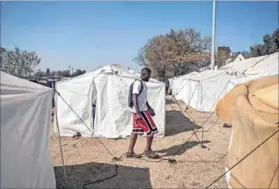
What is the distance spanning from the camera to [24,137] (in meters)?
2.76

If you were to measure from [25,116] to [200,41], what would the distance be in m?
37.6

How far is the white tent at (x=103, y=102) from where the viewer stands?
8.23m

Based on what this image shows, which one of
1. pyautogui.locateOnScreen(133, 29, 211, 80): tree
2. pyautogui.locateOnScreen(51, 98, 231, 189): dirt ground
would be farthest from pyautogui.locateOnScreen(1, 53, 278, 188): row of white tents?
pyautogui.locateOnScreen(133, 29, 211, 80): tree

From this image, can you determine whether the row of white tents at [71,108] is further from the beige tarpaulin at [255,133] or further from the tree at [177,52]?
the tree at [177,52]

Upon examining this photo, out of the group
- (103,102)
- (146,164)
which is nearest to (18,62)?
(103,102)

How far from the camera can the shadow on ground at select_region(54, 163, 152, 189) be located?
14.9 ft

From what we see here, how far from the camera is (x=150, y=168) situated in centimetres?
527

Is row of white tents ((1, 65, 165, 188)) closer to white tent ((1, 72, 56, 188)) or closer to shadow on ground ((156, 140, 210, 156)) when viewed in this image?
white tent ((1, 72, 56, 188))

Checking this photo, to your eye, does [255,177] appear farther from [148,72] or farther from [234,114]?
[148,72]

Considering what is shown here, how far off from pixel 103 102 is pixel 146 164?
127 inches

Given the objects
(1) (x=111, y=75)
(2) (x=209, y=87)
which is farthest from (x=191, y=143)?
(2) (x=209, y=87)

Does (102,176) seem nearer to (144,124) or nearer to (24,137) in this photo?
(144,124)

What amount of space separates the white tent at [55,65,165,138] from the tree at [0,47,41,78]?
1357 centimetres

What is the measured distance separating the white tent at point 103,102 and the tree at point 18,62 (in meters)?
13.6
